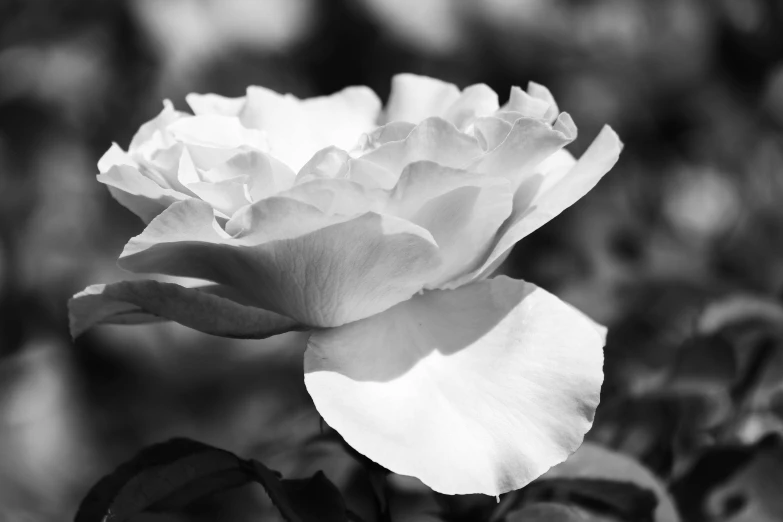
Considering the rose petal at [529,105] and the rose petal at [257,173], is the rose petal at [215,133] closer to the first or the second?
the rose petal at [257,173]

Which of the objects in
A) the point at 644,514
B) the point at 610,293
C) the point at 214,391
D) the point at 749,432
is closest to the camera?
the point at 644,514

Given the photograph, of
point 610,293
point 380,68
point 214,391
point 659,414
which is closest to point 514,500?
point 659,414

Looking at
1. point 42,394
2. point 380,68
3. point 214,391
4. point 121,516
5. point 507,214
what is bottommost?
point 42,394

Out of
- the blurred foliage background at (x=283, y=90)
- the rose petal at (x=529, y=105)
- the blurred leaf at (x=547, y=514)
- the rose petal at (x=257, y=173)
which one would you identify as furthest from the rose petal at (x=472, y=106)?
the blurred foliage background at (x=283, y=90)

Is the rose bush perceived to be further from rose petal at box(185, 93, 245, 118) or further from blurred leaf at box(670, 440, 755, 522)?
blurred leaf at box(670, 440, 755, 522)

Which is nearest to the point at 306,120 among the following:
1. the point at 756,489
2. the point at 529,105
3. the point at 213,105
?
the point at 213,105

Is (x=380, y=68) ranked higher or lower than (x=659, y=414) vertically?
lower

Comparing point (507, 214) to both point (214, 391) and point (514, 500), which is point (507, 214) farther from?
point (214, 391)

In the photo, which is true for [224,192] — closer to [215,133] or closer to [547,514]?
[215,133]
